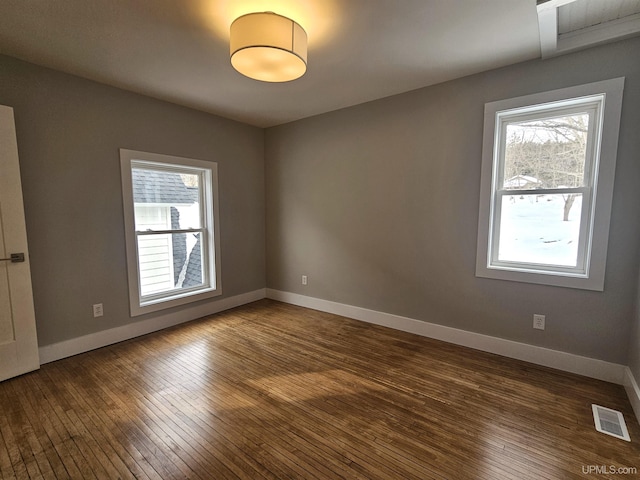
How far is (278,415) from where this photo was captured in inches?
75.0

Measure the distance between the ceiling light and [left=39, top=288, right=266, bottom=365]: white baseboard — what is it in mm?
2848

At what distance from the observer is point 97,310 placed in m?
2.87

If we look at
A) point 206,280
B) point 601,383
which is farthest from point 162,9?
point 601,383

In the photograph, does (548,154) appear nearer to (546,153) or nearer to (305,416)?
(546,153)

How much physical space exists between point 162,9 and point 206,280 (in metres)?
2.98

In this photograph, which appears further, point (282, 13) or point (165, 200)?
point (165, 200)

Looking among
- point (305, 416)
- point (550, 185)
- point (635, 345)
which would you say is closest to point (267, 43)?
point (305, 416)

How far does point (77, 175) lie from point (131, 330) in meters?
1.66

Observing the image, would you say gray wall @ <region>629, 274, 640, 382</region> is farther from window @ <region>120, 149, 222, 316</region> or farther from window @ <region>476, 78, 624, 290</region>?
window @ <region>120, 149, 222, 316</region>

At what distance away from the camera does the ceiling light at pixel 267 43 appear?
1737 millimetres

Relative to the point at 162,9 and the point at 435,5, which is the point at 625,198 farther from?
the point at 162,9

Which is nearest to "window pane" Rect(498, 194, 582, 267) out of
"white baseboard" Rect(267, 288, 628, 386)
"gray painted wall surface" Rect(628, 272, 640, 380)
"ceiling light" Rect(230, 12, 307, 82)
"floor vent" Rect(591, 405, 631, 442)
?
"gray painted wall surface" Rect(628, 272, 640, 380)

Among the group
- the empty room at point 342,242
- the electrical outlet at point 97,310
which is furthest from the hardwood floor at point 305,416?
the electrical outlet at point 97,310

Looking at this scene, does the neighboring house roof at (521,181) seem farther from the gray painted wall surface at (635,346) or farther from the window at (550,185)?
the gray painted wall surface at (635,346)
